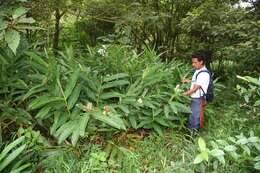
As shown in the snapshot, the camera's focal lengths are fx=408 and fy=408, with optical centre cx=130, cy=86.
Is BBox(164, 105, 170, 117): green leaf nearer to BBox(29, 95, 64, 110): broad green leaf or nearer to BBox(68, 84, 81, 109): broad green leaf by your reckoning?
BBox(68, 84, 81, 109): broad green leaf

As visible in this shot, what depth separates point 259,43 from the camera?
6.06m

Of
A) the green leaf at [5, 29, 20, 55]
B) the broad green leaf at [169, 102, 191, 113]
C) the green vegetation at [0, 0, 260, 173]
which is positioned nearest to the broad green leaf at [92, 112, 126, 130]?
the green vegetation at [0, 0, 260, 173]

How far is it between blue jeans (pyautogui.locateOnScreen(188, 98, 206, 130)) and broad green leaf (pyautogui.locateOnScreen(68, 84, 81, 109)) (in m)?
1.68

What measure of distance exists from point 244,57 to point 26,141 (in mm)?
4211

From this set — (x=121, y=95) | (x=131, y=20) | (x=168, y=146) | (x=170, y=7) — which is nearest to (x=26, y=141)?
(x=121, y=95)

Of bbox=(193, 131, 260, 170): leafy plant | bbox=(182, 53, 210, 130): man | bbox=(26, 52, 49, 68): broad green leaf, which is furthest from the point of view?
bbox=(182, 53, 210, 130): man

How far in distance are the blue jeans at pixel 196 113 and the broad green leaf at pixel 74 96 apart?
1.68 m

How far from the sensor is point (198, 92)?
18.5 feet

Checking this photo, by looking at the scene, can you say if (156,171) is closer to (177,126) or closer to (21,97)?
(177,126)

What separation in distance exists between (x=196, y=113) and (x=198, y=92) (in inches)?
11.6

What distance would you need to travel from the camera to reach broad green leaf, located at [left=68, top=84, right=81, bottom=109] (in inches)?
189

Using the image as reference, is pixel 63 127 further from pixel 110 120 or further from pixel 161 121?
pixel 161 121

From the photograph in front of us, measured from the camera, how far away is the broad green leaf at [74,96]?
481 centimetres

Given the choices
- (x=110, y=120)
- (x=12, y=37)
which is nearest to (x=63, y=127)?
(x=110, y=120)
